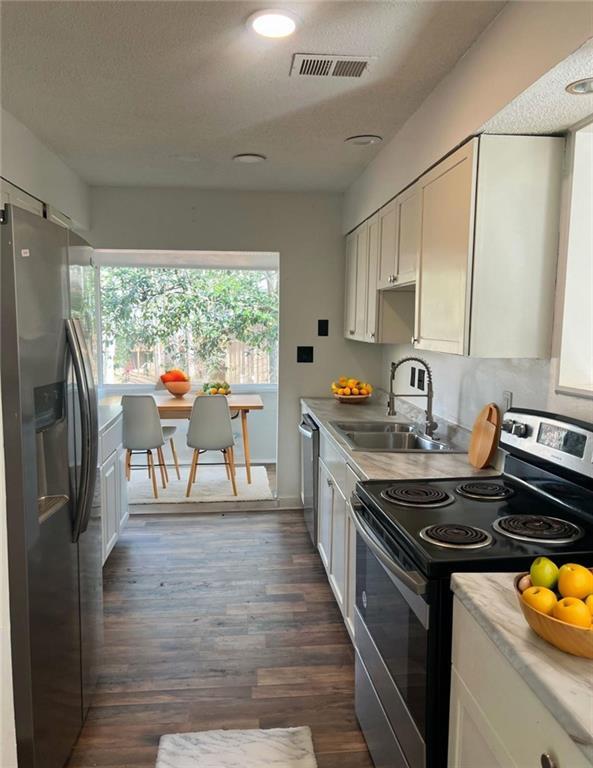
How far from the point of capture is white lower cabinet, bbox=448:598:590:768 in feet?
3.10

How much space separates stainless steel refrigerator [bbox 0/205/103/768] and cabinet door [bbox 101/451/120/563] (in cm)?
102

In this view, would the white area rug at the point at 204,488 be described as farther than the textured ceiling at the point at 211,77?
Yes

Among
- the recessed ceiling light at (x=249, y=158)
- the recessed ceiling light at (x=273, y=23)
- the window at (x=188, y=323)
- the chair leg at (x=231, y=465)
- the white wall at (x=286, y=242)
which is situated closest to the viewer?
the recessed ceiling light at (x=273, y=23)

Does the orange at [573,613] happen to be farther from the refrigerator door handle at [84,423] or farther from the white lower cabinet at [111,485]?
the white lower cabinet at [111,485]

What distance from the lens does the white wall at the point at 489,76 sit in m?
1.39

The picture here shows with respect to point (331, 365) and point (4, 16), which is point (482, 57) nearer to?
point (4, 16)

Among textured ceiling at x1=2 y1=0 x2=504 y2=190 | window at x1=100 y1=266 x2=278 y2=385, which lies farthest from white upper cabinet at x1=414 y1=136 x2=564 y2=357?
window at x1=100 y1=266 x2=278 y2=385

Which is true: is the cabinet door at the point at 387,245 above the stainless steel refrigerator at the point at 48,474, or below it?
above

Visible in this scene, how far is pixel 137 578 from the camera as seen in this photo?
3324 millimetres

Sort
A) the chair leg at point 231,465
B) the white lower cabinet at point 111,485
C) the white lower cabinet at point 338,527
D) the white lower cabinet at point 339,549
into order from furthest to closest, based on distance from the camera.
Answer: the chair leg at point 231,465 → the white lower cabinet at point 111,485 → the white lower cabinet at point 339,549 → the white lower cabinet at point 338,527

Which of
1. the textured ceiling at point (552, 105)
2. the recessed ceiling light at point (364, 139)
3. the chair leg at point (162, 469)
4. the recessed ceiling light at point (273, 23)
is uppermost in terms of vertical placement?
the recessed ceiling light at point (364, 139)

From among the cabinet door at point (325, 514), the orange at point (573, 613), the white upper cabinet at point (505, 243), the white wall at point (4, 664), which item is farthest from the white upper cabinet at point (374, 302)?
the white wall at point (4, 664)

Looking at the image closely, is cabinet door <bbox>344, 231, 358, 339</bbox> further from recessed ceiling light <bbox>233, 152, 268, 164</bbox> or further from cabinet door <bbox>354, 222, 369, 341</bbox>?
recessed ceiling light <bbox>233, 152, 268, 164</bbox>

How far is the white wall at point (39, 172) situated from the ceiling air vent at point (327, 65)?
1385 millimetres
